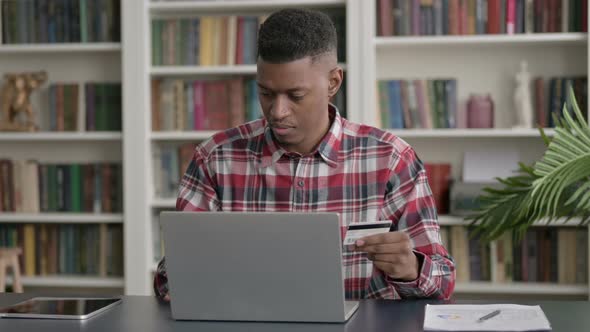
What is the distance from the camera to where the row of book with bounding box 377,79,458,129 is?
10.5 ft

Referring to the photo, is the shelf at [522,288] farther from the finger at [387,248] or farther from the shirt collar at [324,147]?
the finger at [387,248]

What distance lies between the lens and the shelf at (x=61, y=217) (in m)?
3.39

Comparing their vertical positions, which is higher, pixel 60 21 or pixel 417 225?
pixel 60 21

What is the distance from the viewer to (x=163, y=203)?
3324 mm

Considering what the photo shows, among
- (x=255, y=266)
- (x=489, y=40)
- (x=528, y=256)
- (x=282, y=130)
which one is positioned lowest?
(x=528, y=256)

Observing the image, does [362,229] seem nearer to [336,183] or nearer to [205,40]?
[336,183]

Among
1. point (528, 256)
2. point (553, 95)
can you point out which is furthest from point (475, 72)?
point (528, 256)

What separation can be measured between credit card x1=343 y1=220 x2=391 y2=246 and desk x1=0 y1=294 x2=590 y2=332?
0.45ft

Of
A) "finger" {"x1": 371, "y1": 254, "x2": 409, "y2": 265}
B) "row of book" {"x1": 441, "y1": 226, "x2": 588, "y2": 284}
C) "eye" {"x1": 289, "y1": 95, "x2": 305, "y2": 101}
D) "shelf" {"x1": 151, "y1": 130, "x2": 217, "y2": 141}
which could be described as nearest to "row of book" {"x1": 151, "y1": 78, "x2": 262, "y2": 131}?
"shelf" {"x1": 151, "y1": 130, "x2": 217, "y2": 141}

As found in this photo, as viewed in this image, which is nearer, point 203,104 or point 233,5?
point 233,5

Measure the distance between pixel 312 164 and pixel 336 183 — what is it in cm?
7

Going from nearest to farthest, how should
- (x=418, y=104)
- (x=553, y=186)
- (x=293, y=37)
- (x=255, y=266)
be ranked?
(x=255, y=266)
(x=293, y=37)
(x=553, y=186)
(x=418, y=104)

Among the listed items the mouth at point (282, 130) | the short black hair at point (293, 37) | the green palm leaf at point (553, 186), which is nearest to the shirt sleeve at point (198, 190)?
the mouth at point (282, 130)

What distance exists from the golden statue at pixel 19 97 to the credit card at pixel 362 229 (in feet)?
8.09
